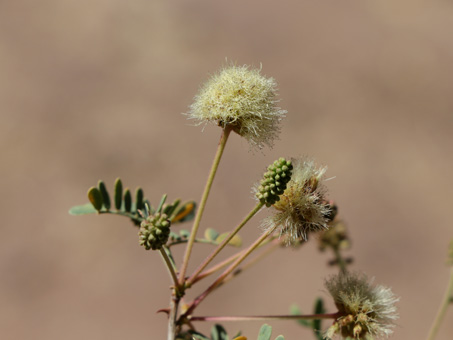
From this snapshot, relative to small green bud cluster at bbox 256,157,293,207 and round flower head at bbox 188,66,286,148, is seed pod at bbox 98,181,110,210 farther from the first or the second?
small green bud cluster at bbox 256,157,293,207

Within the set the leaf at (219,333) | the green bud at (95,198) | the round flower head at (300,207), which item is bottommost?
the leaf at (219,333)

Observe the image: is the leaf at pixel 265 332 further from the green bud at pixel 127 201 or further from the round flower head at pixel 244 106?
the green bud at pixel 127 201

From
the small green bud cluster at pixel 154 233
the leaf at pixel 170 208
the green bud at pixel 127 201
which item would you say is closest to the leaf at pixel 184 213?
the leaf at pixel 170 208

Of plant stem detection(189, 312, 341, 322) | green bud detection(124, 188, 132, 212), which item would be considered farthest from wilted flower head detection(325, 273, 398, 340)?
green bud detection(124, 188, 132, 212)

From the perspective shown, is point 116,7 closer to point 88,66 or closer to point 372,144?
point 88,66

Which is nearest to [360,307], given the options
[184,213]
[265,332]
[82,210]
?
[265,332]

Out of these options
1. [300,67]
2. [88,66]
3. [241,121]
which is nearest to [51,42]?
[88,66]

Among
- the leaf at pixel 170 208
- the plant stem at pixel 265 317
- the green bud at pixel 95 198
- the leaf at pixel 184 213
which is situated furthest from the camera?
the leaf at pixel 184 213
